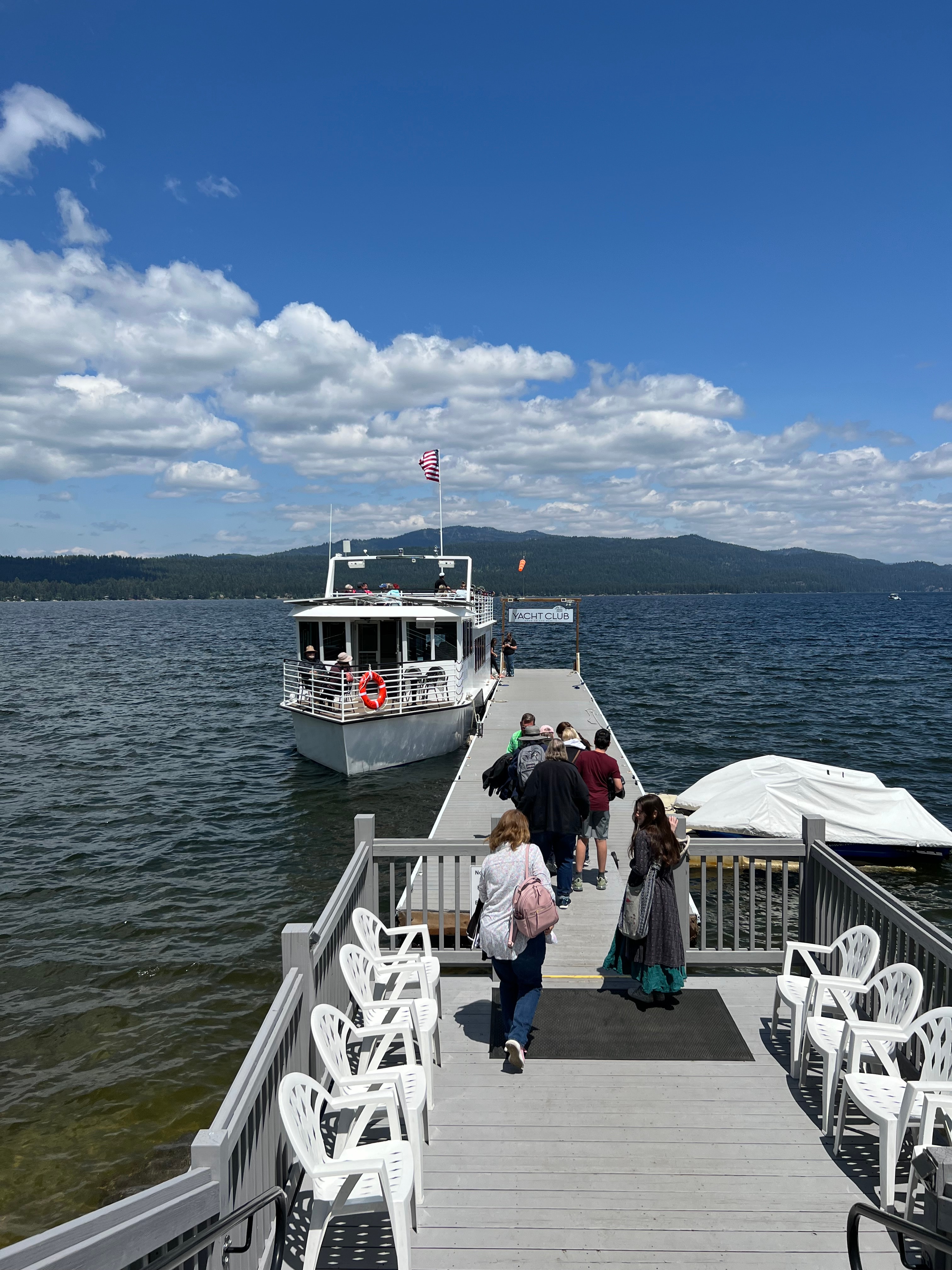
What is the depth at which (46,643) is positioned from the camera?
241 feet

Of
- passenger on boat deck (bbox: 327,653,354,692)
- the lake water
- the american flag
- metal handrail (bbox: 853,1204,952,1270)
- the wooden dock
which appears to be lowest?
the lake water

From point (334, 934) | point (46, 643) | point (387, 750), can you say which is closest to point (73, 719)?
point (387, 750)

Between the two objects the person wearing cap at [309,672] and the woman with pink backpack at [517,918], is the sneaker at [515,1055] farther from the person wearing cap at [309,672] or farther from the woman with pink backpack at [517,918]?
the person wearing cap at [309,672]

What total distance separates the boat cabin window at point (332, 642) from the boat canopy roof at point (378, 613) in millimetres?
162

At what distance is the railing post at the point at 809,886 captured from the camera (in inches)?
252

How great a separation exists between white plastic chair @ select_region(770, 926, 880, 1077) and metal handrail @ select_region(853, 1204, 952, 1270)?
1.55 meters

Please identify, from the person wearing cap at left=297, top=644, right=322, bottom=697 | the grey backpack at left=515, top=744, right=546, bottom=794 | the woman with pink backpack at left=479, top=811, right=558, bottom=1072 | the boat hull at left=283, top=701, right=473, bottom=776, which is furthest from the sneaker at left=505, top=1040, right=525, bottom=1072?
the person wearing cap at left=297, top=644, right=322, bottom=697

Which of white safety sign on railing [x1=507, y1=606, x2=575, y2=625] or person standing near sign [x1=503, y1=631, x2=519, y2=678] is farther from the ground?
white safety sign on railing [x1=507, y1=606, x2=575, y2=625]

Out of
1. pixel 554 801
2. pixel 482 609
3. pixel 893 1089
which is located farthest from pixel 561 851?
pixel 482 609

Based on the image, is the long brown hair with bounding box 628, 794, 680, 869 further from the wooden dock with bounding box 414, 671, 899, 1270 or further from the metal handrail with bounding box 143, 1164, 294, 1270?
the metal handrail with bounding box 143, 1164, 294, 1270

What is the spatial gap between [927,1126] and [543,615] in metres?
28.1

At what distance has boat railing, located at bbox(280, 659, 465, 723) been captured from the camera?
66.5ft

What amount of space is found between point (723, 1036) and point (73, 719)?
29.7 meters

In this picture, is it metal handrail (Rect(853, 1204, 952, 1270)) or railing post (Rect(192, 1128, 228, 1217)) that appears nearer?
metal handrail (Rect(853, 1204, 952, 1270))
